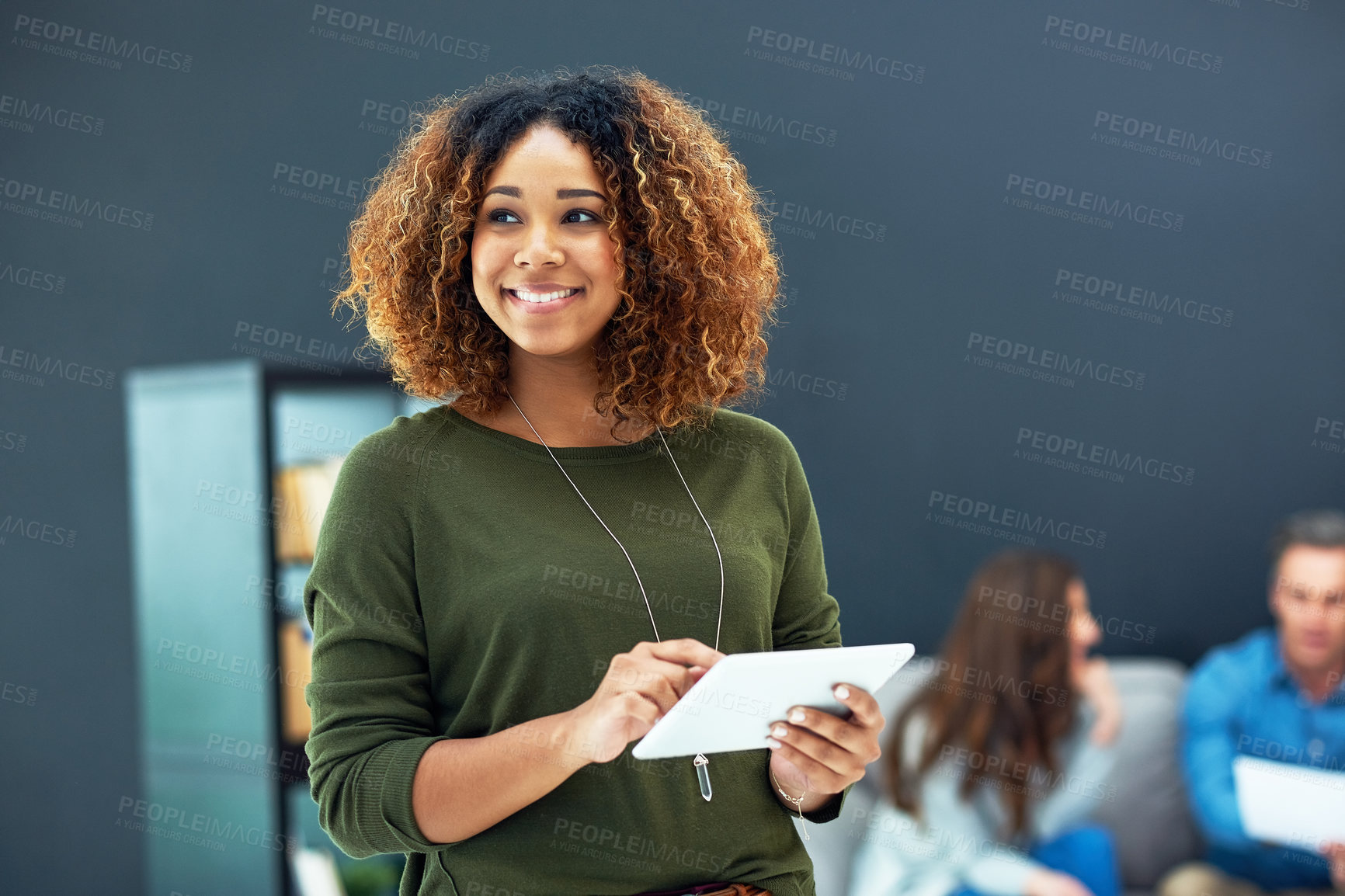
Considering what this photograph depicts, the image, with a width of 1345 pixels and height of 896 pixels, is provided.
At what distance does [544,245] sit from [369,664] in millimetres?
449

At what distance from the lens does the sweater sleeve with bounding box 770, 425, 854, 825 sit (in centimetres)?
126

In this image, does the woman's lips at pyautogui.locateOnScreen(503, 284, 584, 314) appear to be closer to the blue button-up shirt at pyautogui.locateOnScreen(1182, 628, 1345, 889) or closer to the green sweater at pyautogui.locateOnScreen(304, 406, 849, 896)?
the green sweater at pyautogui.locateOnScreen(304, 406, 849, 896)

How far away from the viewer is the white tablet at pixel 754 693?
3.05 feet

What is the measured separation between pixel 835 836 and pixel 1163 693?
1.07 m

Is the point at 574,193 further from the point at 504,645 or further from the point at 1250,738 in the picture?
the point at 1250,738

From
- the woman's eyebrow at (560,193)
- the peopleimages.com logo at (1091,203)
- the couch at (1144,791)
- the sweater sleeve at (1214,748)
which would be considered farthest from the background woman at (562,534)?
the peopleimages.com logo at (1091,203)

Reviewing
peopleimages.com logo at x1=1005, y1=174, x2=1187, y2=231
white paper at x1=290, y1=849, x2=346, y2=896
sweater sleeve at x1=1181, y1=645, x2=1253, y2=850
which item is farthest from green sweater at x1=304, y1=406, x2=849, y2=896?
peopleimages.com logo at x1=1005, y1=174, x2=1187, y2=231

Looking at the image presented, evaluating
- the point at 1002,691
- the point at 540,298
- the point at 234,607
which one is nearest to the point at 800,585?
the point at 540,298

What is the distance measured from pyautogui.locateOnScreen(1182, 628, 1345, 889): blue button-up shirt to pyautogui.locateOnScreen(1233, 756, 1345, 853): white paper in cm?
3

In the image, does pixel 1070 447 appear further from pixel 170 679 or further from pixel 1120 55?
pixel 170 679

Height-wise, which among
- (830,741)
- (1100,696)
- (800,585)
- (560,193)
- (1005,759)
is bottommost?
(1005,759)

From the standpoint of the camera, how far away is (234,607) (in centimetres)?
279

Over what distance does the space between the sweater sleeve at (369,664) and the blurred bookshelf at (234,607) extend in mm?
1654

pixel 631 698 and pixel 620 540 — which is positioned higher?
pixel 620 540
